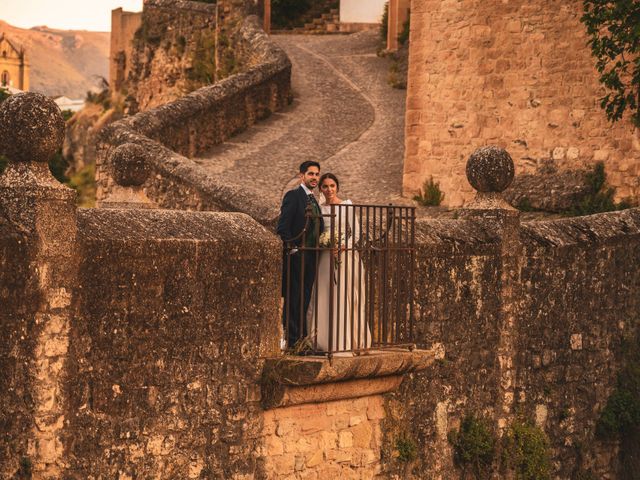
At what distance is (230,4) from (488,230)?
60.3ft

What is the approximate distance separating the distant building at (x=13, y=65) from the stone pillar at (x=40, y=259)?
11702 cm

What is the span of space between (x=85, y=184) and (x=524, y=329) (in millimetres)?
17663

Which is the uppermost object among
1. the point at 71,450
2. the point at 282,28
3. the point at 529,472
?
the point at 282,28

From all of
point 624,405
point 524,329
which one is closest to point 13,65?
point 624,405

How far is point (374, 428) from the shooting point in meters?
10.9

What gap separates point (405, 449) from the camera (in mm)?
11195

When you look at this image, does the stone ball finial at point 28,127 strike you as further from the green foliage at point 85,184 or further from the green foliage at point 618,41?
the green foliage at point 85,184

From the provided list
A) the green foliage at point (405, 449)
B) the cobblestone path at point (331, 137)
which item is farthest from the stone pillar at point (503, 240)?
the cobblestone path at point (331, 137)

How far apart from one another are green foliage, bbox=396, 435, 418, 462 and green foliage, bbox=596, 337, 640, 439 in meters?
3.10

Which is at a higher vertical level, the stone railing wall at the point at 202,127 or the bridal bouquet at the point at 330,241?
the stone railing wall at the point at 202,127

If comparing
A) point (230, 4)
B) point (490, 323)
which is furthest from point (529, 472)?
point (230, 4)

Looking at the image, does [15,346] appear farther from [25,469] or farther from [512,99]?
[512,99]

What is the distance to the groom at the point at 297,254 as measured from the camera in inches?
398

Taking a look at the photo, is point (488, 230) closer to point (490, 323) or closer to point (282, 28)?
point (490, 323)
